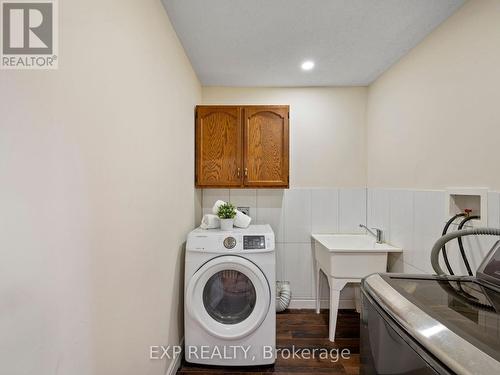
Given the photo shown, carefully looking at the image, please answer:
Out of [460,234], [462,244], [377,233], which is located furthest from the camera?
[377,233]

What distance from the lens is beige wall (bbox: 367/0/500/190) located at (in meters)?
1.33

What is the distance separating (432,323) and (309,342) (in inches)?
73.1

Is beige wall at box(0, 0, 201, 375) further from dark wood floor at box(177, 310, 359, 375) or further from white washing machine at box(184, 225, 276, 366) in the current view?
dark wood floor at box(177, 310, 359, 375)

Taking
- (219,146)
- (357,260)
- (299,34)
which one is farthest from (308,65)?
(357,260)

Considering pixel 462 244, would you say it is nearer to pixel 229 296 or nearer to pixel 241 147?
pixel 229 296

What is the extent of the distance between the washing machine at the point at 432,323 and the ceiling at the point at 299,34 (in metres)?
1.48

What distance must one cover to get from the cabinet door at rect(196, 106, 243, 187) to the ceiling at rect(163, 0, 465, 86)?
41 cm

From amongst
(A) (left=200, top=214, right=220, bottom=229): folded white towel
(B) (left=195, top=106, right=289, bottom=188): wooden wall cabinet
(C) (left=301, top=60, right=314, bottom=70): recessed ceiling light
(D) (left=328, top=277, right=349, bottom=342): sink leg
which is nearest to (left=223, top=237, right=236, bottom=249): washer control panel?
(A) (left=200, top=214, right=220, bottom=229): folded white towel

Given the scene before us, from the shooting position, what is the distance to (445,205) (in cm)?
161

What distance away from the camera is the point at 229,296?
1946 mm

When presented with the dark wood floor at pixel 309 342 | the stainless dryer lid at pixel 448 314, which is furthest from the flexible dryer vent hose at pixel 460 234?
the dark wood floor at pixel 309 342

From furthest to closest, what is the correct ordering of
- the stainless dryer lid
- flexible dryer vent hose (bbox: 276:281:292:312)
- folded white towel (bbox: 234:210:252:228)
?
flexible dryer vent hose (bbox: 276:281:292:312), folded white towel (bbox: 234:210:252:228), the stainless dryer lid

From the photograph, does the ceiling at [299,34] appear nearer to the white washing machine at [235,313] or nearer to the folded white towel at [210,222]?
the folded white towel at [210,222]

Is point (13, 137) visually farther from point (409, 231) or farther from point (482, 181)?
point (409, 231)
